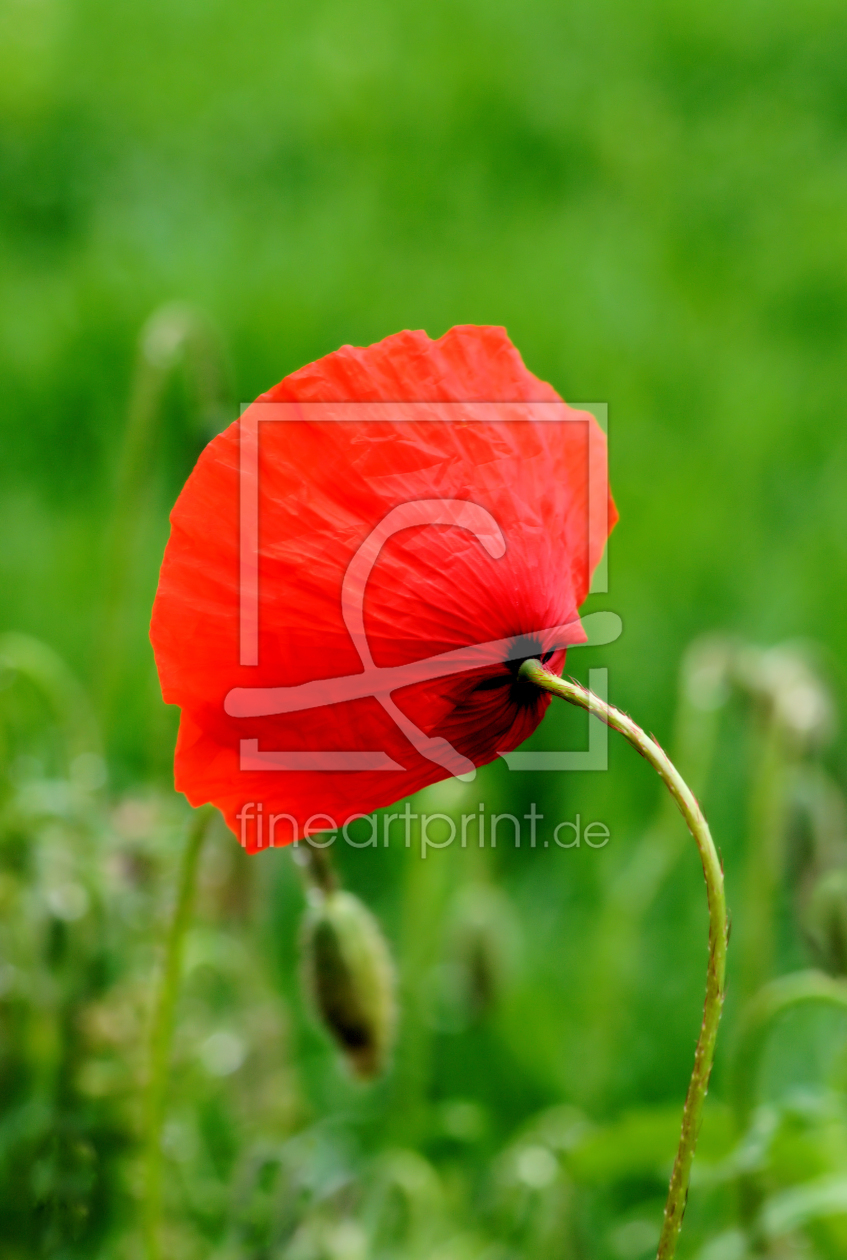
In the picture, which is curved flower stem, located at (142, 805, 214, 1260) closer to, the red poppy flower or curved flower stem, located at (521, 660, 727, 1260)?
the red poppy flower

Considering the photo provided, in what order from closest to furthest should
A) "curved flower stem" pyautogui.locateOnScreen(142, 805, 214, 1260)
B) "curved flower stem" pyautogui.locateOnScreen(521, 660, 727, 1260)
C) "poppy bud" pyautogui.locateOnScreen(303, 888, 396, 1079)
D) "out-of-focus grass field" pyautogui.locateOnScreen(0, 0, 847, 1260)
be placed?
1. "curved flower stem" pyautogui.locateOnScreen(521, 660, 727, 1260)
2. "curved flower stem" pyautogui.locateOnScreen(142, 805, 214, 1260)
3. "poppy bud" pyautogui.locateOnScreen(303, 888, 396, 1079)
4. "out-of-focus grass field" pyautogui.locateOnScreen(0, 0, 847, 1260)

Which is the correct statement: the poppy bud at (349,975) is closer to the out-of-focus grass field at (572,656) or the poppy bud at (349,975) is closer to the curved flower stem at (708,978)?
the out-of-focus grass field at (572,656)

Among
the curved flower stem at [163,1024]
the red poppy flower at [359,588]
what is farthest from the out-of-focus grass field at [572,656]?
the red poppy flower at [359,588]

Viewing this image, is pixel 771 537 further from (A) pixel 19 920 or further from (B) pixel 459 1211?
(A) pixel 19 920

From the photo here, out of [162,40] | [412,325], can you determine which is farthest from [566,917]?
[162,40]

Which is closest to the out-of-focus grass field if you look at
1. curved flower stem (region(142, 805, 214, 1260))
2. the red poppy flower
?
curved flower stem (region(142, 805, 214, 1260))

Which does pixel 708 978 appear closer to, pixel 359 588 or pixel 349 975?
pixel 359 588
